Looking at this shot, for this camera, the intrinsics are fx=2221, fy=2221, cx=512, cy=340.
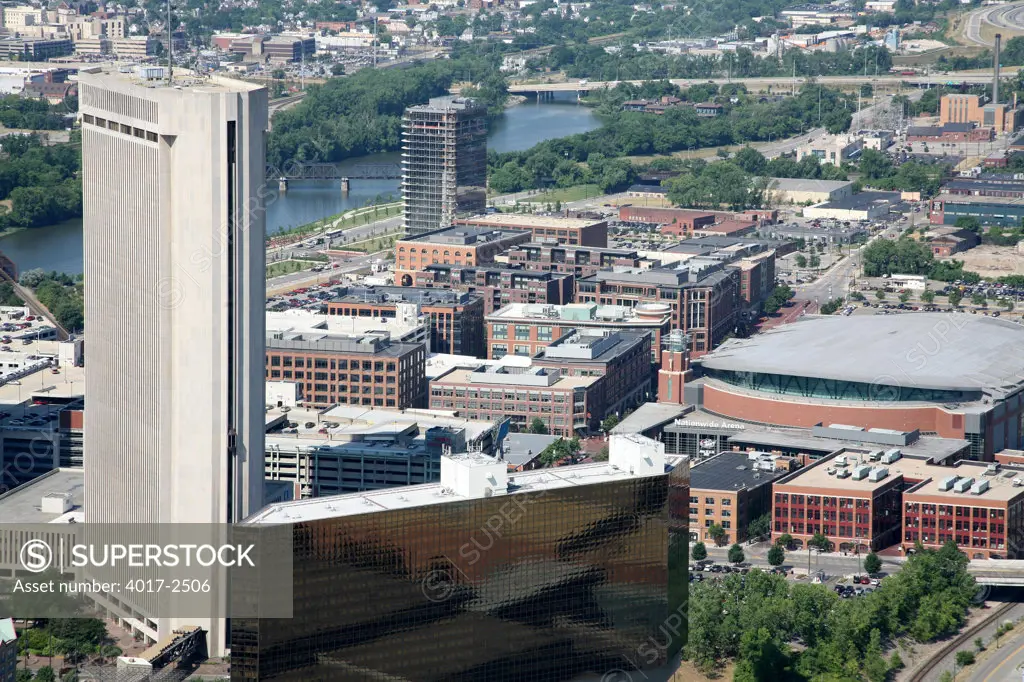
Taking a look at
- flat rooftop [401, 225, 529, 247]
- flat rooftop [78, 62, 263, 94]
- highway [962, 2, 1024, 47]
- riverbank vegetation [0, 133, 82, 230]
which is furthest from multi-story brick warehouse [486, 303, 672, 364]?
highway [962, 2, 1024, 47]

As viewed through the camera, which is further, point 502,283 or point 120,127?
point 502,283

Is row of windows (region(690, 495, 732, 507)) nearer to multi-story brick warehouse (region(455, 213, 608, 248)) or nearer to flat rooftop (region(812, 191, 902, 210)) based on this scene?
multi-story brick warehouse (region(455, 213, 608, 248))

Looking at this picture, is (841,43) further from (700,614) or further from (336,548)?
(336,548)

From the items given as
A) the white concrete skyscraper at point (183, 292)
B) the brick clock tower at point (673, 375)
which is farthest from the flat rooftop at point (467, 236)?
the white concrete skyscraper at point (183, 292)

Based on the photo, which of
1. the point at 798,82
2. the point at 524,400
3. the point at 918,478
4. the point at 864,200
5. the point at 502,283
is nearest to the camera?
the point at 918,478

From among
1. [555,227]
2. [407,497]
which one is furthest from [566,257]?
[407,497]

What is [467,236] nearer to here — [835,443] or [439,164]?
[439,164]

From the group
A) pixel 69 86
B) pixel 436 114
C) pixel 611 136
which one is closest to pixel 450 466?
pixel 436 114
